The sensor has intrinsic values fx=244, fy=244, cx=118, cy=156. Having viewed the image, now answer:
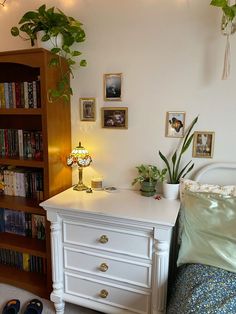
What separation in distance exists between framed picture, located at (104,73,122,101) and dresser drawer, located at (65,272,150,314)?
4.09ft

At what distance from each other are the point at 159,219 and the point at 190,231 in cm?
19

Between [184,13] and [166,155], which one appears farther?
[166,155]

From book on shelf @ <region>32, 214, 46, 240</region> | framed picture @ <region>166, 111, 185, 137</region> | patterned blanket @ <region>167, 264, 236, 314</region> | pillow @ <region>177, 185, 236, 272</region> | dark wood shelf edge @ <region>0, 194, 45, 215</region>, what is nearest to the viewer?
patterned blanket @ <region>167, 264, 236, 314</region>

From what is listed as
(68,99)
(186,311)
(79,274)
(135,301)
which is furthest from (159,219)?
(68,99)

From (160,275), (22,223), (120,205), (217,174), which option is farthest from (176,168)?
(22,223)

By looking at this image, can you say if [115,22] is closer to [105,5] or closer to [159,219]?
[105,5]

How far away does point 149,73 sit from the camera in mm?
1680

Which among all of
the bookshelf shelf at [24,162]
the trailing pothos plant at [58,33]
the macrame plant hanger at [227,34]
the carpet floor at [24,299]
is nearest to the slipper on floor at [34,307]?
the carpet floor at [24,299]

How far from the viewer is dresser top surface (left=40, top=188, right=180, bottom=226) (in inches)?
52.8

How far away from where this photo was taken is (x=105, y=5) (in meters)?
1.73

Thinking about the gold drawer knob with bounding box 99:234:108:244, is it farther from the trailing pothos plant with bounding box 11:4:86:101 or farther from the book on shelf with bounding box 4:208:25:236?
the trailing pothos plant with bounding box 11:4:86:101

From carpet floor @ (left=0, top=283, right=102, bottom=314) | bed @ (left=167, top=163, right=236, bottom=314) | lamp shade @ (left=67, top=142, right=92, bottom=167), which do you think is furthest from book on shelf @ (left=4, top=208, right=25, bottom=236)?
bed @ (left=167, top=163, right=236, bottom=314)

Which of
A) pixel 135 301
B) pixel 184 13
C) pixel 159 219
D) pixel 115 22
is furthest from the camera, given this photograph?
pixel 115 22

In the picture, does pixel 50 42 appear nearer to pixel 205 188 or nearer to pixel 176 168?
pixel 176 168
